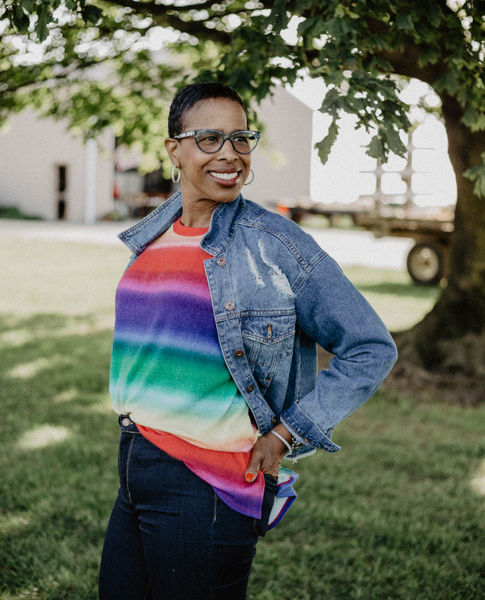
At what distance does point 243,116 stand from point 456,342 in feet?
17.2

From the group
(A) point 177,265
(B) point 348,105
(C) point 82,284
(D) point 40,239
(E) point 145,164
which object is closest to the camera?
(A) point 177,265

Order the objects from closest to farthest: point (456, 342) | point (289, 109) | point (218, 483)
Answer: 1. point (218, 483)
2. point (456, 342)
3. point (289, 109)

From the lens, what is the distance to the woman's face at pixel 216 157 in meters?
1.74

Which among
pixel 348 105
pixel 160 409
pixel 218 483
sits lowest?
pixel 218 483

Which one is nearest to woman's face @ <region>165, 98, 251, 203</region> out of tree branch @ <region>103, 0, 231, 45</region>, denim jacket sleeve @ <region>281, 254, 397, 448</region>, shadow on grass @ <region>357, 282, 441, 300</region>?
denim jacket sleeve @ <region>281, 254, 397, 448</region>

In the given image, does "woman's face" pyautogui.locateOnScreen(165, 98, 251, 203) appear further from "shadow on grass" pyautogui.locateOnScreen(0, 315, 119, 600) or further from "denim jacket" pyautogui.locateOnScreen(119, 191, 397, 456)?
"shadow on grass" pyautogui.locateOnScreen(0, 315, 119, 600)

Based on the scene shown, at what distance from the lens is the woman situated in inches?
63.2

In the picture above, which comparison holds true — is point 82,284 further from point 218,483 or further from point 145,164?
point 218,483

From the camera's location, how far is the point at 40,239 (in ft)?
62.7

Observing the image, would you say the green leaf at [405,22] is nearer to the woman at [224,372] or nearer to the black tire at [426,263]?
the woman at [224,372]

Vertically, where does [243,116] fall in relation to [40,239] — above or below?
above

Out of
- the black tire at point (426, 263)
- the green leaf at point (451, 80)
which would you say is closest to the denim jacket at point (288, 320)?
the green leaf at point (451, 80)

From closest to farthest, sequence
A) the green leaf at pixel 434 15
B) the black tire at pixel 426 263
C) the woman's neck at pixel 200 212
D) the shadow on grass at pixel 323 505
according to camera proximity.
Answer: the woman's neck at pixel 200 212
the green leaf at pixel 434 15
the shadow on grass at pixel 323 505
the black tire at pixel 426 263

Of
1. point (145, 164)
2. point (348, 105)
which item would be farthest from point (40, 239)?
point (348, 105)
